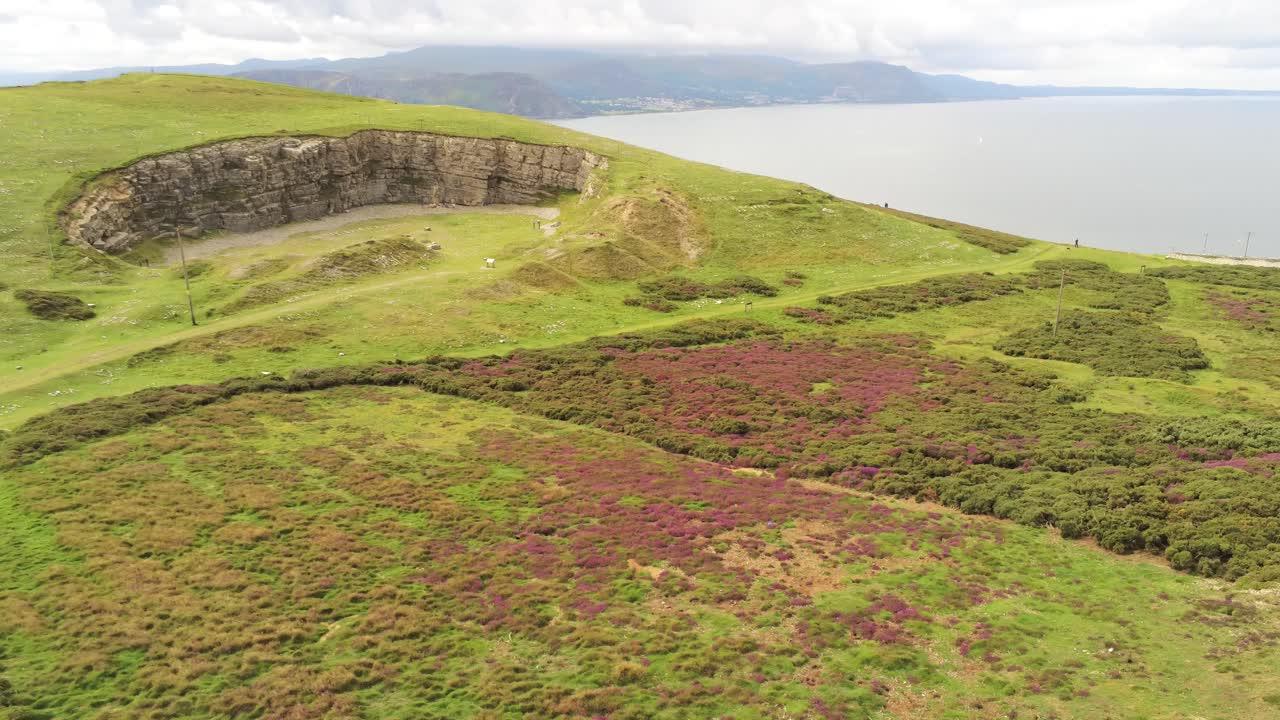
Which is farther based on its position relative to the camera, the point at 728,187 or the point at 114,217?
the point at 728,187

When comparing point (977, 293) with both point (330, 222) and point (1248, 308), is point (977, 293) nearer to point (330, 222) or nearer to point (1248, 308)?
point (1248, 308)

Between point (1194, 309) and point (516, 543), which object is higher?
point (1194, 309)

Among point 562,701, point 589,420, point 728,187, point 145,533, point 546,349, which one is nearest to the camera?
point 562,701

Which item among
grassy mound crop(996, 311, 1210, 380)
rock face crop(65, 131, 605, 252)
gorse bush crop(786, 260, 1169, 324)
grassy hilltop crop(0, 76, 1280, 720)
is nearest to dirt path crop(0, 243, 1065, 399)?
grassy hilltop crop(0, 76, 1280, 720)

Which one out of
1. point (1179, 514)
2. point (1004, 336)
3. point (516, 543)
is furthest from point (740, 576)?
point (1004, 336)

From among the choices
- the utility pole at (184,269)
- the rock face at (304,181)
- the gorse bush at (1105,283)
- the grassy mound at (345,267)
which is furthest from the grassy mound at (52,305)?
the gorse bush at (1105,283)

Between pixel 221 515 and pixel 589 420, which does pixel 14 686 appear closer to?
pixel 221 515

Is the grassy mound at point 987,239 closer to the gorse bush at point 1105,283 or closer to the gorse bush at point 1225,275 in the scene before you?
the gorse bush at point 1105,283
